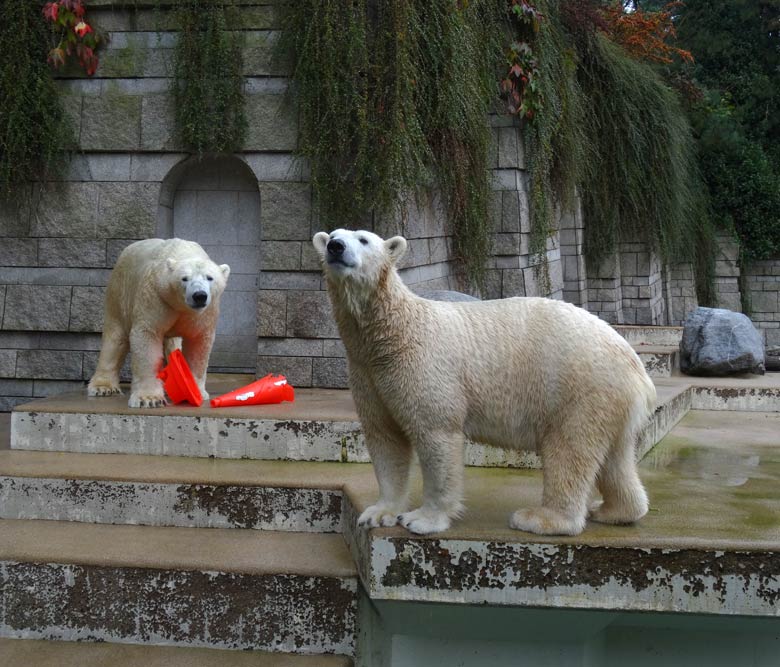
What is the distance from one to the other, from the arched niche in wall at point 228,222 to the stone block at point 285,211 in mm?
441

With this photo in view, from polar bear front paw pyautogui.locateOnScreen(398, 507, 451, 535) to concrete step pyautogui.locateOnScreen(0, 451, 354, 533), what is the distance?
88 centimetres

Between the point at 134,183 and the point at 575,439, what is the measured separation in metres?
4.09

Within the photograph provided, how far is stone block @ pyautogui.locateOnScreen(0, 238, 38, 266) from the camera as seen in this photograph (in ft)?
19.8

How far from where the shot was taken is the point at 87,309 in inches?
236

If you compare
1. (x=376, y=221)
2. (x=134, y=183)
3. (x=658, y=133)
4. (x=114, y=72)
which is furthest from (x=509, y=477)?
(x=658, y=133)

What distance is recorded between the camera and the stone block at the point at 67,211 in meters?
5.99

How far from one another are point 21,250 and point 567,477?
4.52m

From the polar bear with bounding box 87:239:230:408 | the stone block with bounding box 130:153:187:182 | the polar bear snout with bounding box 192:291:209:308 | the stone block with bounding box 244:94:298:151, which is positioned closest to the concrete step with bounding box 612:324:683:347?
the stone block with bounding box 244:94:298:151

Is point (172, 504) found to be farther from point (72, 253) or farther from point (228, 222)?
point (228, 222)

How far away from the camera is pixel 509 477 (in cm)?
388

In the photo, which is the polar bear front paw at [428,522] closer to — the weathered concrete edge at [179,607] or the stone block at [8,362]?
the weathered concrete edge at [179,607]

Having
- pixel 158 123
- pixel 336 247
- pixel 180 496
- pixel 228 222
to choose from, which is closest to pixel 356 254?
pixel 336 247

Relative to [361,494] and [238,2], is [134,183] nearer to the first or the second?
[238,2]

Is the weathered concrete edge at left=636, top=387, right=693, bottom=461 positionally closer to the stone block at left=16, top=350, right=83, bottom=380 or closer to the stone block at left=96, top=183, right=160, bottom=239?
the stone block at left=96, top=183, right=160, bottom=239
